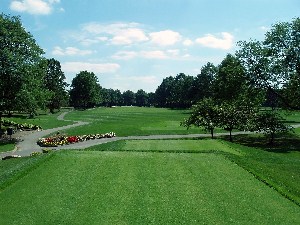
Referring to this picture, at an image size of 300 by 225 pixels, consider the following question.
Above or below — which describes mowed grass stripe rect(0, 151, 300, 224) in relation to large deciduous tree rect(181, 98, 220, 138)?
below

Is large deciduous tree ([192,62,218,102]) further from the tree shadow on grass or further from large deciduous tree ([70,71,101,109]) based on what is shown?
the tree shadow on grass

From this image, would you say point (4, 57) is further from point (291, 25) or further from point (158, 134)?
point (291, 25)

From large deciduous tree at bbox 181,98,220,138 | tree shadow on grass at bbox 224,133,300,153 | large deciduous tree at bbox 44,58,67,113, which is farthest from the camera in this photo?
large deciduous tree at bbox 44,58,67,113

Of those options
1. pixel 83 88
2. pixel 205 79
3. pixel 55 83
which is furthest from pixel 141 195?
pixel 83 88

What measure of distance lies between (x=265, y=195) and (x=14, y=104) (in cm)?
4345

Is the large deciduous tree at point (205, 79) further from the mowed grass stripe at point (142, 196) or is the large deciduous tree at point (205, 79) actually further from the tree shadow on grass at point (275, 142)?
the mowed grass stripe at point (142, 196)

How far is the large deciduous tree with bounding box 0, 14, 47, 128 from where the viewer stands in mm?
47869

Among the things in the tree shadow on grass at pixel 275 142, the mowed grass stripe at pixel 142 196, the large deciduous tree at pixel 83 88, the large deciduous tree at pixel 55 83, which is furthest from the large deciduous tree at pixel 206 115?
the large deciduous tree at pixel 83 88

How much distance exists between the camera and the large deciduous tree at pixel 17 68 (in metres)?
47.9

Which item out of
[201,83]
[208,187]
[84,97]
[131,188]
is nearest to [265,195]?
[208,187]

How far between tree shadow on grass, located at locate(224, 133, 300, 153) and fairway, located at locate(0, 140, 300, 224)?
2690cm

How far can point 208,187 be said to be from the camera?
1333 centimetres

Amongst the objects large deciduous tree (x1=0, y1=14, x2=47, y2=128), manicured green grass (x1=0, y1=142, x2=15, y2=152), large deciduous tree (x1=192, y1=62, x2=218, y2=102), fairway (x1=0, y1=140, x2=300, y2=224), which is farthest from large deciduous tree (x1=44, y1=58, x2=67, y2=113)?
fairway (x1=0, y1=140, x2=300, y2=224)

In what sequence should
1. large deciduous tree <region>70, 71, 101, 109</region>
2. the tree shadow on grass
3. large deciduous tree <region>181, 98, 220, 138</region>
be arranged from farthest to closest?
1. large deciduous tree <region>70, 71, 101, 109</region>
2. large deciduous tree <region>181, 98, 220, 138</region>
3. the tree shadow on grass
